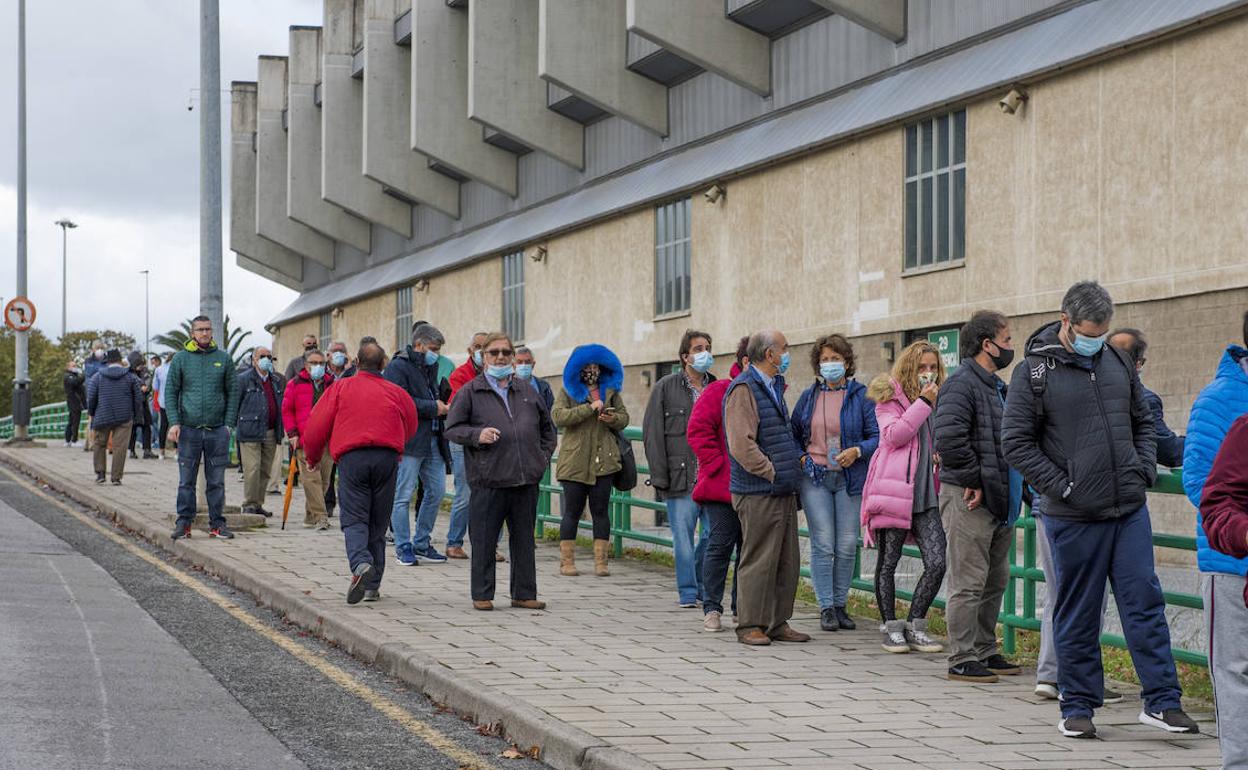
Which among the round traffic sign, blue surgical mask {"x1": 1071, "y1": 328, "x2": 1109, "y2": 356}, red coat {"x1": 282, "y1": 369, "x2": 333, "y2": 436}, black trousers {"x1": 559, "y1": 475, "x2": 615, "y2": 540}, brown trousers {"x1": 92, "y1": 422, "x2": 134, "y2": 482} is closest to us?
blue surgical mask {"x1": 1071, "y1": 328, "x2": 1109, "y2": 356}

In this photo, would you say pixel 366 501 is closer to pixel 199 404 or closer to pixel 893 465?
pixel 893 465

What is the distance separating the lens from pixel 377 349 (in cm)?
1153

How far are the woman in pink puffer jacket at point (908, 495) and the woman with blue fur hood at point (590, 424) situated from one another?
3.41 metres

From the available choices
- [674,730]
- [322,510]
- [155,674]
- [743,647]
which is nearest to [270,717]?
[155,674]

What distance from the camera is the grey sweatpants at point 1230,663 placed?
5.46 meters

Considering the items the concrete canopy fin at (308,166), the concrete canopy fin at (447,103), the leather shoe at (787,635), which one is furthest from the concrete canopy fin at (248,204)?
the leather shoe at (787,635)

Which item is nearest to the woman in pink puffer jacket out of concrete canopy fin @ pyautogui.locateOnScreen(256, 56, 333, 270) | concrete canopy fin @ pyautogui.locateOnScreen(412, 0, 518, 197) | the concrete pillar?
concrete canopy fin @ pyautogui.locateOnScreen(412, 0, 518, 197)

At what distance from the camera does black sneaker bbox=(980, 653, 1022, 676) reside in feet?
28.9

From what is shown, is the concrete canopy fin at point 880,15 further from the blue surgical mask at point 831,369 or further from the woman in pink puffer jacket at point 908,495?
the woman in pink puffer jacket at point 908,495

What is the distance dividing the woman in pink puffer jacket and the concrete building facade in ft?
25.0

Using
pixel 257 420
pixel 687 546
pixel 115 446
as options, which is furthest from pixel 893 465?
pixel 115 446

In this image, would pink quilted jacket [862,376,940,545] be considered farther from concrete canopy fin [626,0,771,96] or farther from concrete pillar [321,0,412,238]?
concrete pillar [321,0,412,238]

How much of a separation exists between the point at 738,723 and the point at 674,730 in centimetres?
34

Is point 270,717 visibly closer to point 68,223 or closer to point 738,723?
point 738,723
